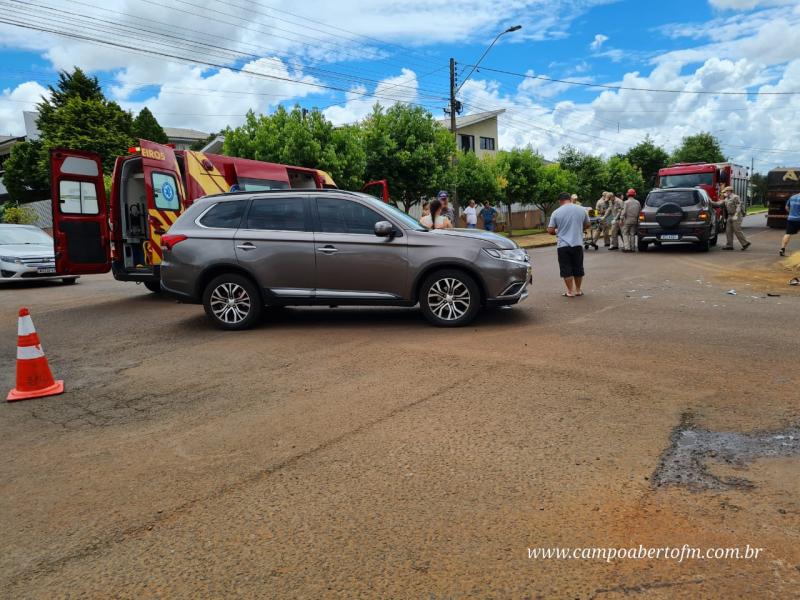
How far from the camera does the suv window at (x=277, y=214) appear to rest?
316 inches

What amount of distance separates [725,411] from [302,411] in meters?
3.06

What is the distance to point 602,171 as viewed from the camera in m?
52.4

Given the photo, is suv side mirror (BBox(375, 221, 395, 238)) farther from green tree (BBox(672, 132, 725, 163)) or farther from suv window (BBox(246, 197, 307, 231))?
green tree (BBox(672, 132, 725, 163))

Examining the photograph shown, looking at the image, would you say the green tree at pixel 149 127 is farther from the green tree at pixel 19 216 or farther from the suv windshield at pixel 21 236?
the suv windshield at pixel 21 236

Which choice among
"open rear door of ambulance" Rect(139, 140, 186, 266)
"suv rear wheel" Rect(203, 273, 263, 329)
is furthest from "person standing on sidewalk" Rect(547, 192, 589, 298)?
"open rear door of ambulance" Rect(139, 140, 186, 266)

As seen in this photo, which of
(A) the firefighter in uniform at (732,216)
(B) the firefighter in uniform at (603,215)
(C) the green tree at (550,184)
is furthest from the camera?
(C) the green tree at (550,184)

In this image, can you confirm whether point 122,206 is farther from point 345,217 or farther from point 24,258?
point 345,217

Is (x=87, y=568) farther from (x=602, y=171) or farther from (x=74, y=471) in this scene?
(x=602, y=171)

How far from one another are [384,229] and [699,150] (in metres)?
80.7

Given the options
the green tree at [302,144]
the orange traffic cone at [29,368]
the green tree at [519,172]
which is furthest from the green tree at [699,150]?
the orange traffic cone at [29,368]

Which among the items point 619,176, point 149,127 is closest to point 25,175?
point 149,127

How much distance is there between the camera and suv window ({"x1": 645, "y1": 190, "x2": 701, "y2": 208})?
17516 millimetres

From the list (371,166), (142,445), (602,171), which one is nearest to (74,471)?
(142,445)

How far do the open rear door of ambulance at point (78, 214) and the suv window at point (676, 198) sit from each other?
48.7ft
